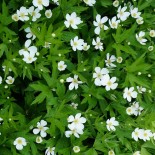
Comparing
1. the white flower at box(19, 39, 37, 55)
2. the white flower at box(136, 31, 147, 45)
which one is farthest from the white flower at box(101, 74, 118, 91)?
the white flower at box(19, 39, 37, 55)

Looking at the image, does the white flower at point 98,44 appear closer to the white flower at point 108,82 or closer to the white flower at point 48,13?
the white flower at point 108,82

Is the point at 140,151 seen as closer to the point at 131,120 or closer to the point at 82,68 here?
the point at 131,120

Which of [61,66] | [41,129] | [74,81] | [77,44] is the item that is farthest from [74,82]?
[41,129]

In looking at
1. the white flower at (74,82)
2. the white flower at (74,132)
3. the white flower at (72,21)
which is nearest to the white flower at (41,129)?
the white flower at (74,132)

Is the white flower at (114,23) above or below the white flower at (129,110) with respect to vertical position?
above

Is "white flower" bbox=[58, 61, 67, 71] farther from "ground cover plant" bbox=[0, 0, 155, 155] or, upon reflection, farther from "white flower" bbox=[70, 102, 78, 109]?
"white flower" bbox=[70, 102, 78, 109]

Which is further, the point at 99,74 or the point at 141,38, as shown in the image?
the point at 141,38

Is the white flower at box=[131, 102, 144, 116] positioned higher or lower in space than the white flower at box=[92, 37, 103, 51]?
lower

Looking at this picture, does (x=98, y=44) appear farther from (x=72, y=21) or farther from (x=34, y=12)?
(x=34, y=12)
